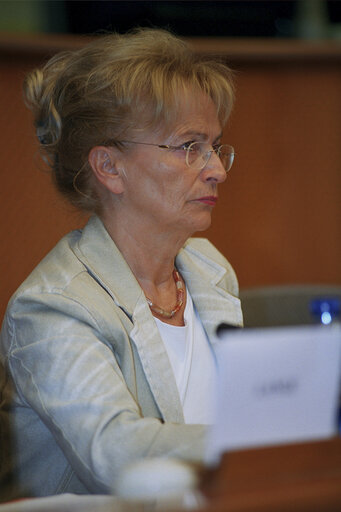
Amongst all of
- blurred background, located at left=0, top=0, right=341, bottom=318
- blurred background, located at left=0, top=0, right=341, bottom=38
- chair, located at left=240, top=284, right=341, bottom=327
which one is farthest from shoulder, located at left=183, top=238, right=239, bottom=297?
blurred background, located at left=0, top=0, right=341, bottom=38

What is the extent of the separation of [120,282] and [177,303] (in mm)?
222

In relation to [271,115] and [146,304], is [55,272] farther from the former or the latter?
[271,115]

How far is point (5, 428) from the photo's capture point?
1.14m

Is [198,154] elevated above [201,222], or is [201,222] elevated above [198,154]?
[198,154]

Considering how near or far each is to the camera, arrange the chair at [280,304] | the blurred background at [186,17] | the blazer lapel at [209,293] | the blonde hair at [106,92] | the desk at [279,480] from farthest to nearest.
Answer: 1. the blurred background at [186,17]
2. the chair at [280,304]
3. the blazer lapel at [209,293]
4. the blonde hair at [106,92]
5. the desk at [279,480]

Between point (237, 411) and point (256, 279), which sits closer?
point (237, 411)

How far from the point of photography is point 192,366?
1.25m

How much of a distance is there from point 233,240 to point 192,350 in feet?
3.41

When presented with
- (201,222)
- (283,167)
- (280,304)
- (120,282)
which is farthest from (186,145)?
(283,167)

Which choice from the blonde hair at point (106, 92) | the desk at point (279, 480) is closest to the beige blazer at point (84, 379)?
the blonde hair at point (106, 92)

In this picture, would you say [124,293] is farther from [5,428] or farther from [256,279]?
[256,279]

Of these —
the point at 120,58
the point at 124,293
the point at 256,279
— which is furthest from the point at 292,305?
the point at 120,58

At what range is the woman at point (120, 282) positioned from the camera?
96cm

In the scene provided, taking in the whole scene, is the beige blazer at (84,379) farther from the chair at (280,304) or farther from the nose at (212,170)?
the chair at (280,304)
